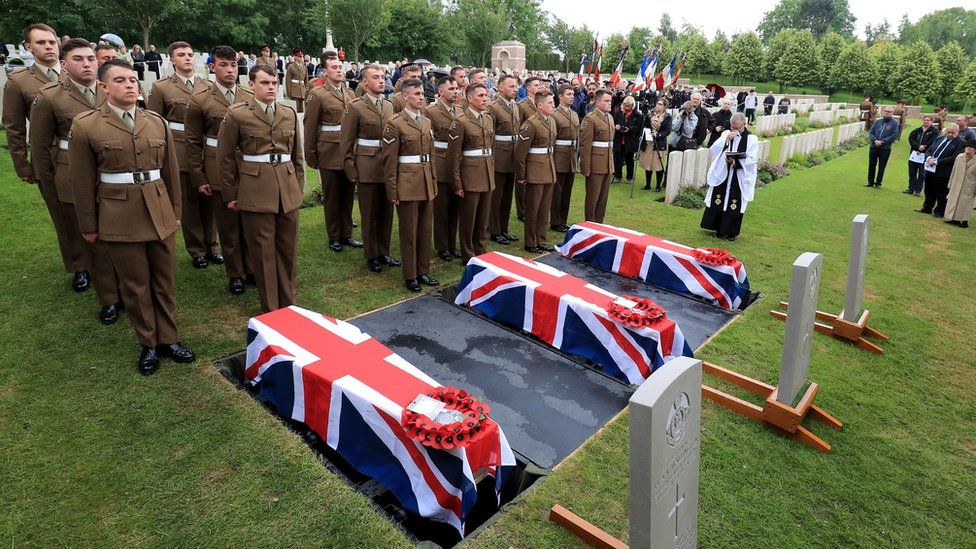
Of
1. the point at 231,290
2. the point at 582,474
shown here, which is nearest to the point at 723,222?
the point at 582,474

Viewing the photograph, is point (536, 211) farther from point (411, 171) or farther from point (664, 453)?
point (664, 453)

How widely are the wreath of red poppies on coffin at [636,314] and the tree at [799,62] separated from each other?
2029 inches

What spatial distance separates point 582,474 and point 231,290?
3.99m

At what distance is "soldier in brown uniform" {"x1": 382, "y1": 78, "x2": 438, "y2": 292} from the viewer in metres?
5.66

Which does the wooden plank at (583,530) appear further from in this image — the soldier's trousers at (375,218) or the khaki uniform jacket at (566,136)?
the khaki uniform jacket at (566,136)

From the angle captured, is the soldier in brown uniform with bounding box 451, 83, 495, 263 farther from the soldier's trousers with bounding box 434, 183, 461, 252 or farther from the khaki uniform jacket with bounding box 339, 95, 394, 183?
the khaki uniform jacket with bounding box 339, 95, 394, 183

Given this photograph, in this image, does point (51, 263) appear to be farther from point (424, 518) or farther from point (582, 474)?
point (582, 474)

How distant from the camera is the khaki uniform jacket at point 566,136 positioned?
788 cm

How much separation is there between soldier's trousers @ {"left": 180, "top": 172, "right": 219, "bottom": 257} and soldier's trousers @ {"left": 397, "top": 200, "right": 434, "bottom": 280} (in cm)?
214

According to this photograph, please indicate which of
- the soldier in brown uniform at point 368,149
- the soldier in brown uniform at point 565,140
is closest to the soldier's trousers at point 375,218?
the soldier in brown uniform at point 368,149

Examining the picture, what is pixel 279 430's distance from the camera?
3520mm

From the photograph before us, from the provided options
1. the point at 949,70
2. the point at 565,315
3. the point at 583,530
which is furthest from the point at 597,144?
the point at 949,70

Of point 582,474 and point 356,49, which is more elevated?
point 356,49

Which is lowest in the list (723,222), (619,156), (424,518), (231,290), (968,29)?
(424,518)
